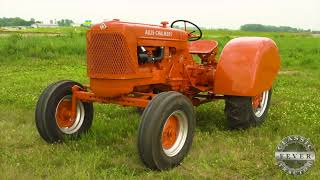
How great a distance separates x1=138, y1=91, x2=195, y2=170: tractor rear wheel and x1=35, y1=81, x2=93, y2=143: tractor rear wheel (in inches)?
59.9

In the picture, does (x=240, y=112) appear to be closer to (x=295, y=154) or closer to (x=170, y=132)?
(x=170, y=132)

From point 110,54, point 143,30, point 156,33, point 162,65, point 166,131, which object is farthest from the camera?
point 162,65

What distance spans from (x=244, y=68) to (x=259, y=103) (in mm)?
1222

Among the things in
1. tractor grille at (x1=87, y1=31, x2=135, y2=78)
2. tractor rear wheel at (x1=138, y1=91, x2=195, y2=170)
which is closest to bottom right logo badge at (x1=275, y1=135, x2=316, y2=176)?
tractor rear wheel at (x1=138, y1=91, x2=195, y2=170)

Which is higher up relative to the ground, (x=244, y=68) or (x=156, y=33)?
(x=156, y=33)

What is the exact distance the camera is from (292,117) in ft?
23.9

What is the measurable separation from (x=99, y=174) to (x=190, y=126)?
125cm

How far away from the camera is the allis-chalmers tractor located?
4.93 meters

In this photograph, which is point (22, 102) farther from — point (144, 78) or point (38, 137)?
point (144, 78)

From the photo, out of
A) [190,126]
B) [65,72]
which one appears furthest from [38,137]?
[65,72]

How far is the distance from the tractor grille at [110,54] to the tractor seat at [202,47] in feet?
6.86

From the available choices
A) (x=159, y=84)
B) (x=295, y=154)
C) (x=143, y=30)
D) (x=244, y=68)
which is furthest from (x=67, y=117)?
(x=295, y=154)

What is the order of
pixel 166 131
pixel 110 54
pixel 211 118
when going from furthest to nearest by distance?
pixel 211 118, pixel 110 54, pixel 166 131

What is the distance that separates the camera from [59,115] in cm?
595
